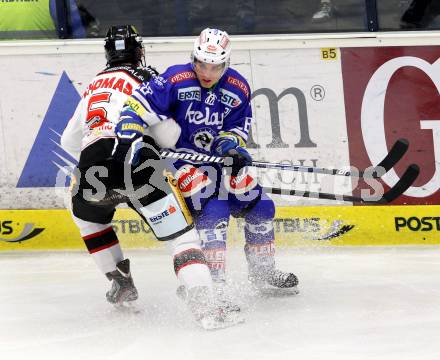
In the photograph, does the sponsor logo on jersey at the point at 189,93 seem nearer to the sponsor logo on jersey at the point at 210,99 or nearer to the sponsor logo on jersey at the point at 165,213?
the sponsor logo on jersey at the point at 210,99

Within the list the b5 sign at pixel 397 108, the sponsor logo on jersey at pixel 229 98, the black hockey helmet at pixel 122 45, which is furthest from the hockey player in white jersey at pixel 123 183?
the b5 sign at pixel 397 108

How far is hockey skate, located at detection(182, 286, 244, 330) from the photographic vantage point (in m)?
3.57

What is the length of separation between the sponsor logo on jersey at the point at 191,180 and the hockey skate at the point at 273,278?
0.56 m

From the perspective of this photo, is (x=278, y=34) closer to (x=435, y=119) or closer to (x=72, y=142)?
(x=435, y=119)

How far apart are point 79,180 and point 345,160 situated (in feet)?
6.86

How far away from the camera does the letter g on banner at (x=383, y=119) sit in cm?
543

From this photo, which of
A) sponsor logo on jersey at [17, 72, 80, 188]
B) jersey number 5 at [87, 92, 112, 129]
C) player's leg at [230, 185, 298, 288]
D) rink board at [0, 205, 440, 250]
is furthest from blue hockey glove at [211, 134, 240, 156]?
sponsor logo on jersey at [17, 72, 80, 188]

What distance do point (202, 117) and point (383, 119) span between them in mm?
1850

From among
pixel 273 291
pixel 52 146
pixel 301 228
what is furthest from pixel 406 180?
pixel 52 146

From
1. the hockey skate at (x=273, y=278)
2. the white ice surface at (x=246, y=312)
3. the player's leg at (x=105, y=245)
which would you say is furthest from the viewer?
the hockey skate at (x=273, y=278)

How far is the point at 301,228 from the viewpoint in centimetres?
544

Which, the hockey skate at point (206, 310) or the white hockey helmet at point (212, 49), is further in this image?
the white hockey helmet at point (212, 49)

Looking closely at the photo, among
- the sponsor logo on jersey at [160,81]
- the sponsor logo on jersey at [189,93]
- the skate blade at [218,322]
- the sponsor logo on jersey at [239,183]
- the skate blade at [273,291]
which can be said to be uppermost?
the sponsor logo on jersey at [160,81]

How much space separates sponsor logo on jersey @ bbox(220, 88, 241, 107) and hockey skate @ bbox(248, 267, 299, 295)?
782mm
